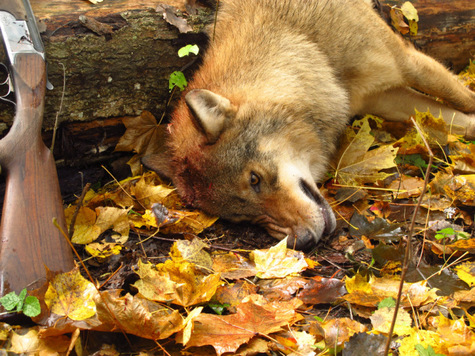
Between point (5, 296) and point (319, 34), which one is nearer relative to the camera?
point (5, 296)

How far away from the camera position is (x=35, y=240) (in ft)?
8.13

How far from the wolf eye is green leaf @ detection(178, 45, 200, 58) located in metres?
1.42

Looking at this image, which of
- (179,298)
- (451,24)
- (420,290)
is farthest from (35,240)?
(451,24)

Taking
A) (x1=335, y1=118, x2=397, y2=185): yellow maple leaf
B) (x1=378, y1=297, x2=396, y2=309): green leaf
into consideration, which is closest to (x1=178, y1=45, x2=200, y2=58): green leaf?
(x1=335, y1=118, x2=397, y2=185): yellow maple leaf

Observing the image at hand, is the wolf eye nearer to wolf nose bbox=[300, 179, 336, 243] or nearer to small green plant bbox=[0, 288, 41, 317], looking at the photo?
wolf nose bbox=[300, 179, 336, 243]

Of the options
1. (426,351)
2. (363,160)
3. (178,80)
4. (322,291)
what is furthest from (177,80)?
(426,351)

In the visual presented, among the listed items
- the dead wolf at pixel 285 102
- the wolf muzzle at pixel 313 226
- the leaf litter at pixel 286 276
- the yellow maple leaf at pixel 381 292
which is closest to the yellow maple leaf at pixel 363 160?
the leaf litter at pixel 286 276

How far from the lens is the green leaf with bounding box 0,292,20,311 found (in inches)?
86.7

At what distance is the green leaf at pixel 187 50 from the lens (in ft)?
12.8

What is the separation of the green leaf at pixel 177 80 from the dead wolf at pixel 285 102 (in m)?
0.22

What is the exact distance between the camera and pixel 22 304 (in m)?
2.23

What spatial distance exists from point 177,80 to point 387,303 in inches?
110

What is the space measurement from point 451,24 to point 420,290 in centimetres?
396

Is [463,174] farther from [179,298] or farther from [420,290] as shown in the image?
[179,298]
